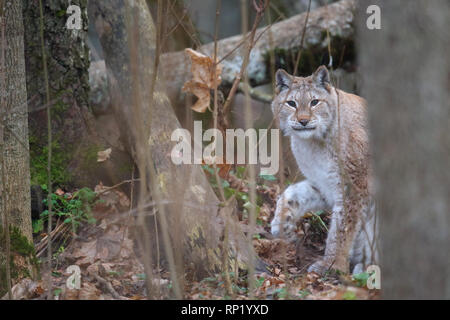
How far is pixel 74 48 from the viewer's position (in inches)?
207

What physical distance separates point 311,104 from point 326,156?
0.52m

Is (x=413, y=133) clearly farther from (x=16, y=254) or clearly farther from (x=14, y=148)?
(x=16, y=254)

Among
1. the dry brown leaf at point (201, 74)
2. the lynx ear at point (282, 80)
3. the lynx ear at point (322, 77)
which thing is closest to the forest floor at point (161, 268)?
the dry brown leaf at point (201, 74)

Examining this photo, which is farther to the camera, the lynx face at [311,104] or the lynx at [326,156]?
the lynx face at [311,104]

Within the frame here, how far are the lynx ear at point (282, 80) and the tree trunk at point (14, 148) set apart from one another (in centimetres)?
234

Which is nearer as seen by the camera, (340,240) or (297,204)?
(340,240)

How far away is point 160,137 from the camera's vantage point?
15.5ft

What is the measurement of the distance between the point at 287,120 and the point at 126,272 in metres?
2.13

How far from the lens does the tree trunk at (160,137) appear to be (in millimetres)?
4199

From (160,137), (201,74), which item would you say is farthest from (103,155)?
(201,74)

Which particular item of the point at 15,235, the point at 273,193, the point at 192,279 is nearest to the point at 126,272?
the point at 192,279

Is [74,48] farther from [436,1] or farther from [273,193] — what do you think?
[436,1]

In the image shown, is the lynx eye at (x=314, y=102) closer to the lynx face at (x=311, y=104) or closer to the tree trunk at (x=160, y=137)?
the lynx face at (x=311, y=104)

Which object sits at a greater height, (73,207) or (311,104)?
(311,104)
